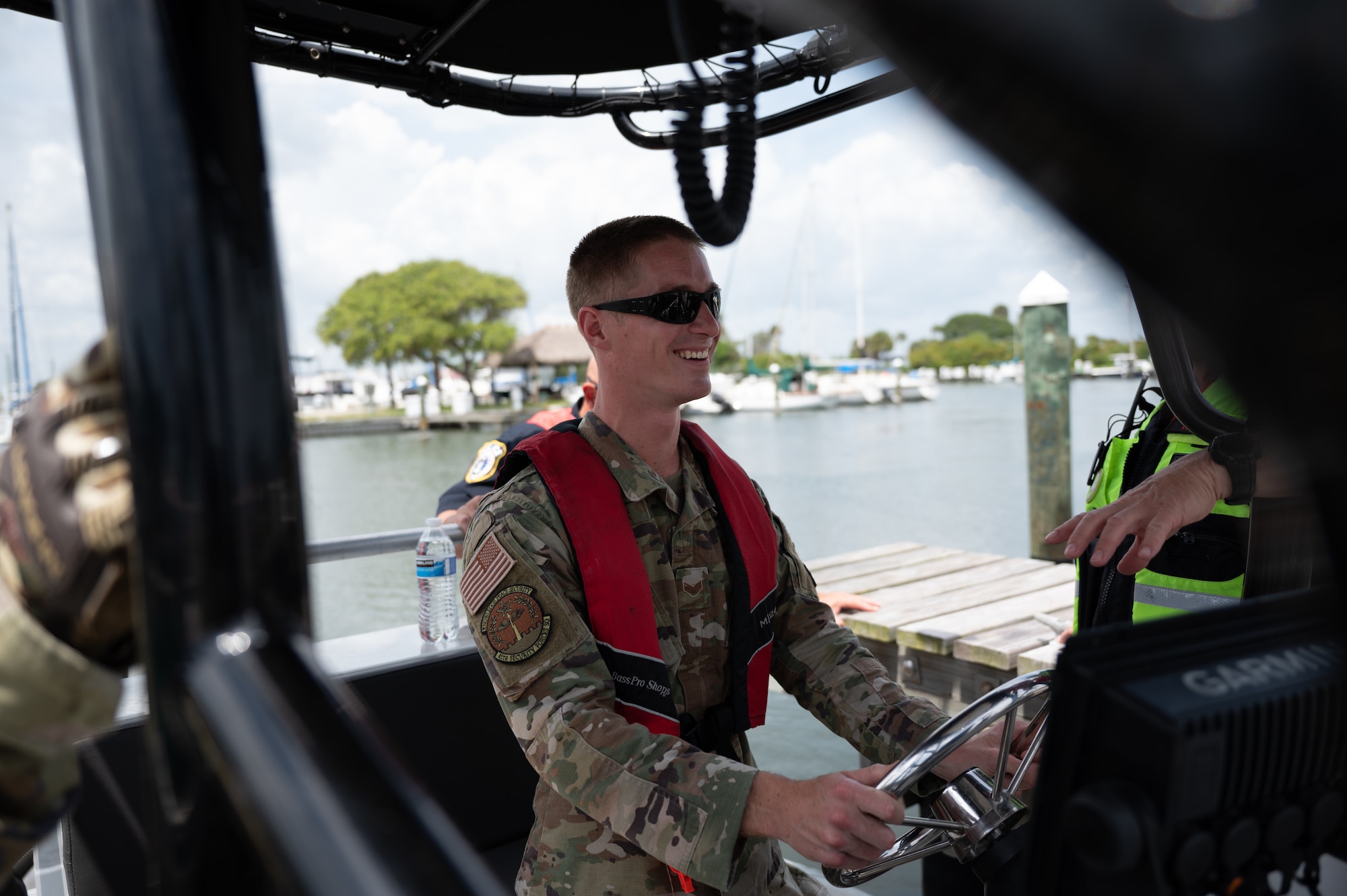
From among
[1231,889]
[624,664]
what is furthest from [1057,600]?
[1231,889]

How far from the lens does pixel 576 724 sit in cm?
145

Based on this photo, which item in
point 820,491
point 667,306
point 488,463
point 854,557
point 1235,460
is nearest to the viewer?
point 1235,460

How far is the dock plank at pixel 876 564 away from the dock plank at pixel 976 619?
33.5 inches

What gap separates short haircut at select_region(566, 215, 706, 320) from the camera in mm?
2064

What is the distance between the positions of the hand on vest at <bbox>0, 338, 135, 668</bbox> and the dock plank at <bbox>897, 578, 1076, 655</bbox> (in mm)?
3454

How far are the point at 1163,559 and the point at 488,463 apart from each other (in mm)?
2561

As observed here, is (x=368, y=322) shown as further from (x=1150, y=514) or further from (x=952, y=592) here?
(x=1150, y=514)

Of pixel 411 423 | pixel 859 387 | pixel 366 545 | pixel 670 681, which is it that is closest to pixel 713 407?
pixel 859 387

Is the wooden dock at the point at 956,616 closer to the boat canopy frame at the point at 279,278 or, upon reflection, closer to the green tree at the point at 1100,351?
the green tree at the point at 1100,351

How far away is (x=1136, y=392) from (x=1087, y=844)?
204 centimetres

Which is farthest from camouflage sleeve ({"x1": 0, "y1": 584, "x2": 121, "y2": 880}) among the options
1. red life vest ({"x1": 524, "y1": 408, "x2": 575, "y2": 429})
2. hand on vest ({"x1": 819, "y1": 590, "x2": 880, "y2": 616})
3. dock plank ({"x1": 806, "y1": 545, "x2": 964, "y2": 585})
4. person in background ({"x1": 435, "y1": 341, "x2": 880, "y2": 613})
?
dock plank ({"x1": 806, "y1": 545, "x2": 964, "y2": 585})

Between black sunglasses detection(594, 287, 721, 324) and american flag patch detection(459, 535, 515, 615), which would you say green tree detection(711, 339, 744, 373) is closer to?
black sunglasses detection(594, 287, 721, 324)

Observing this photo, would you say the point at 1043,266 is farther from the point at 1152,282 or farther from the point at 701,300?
the point at 701,300

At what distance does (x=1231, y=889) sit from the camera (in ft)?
1.63
